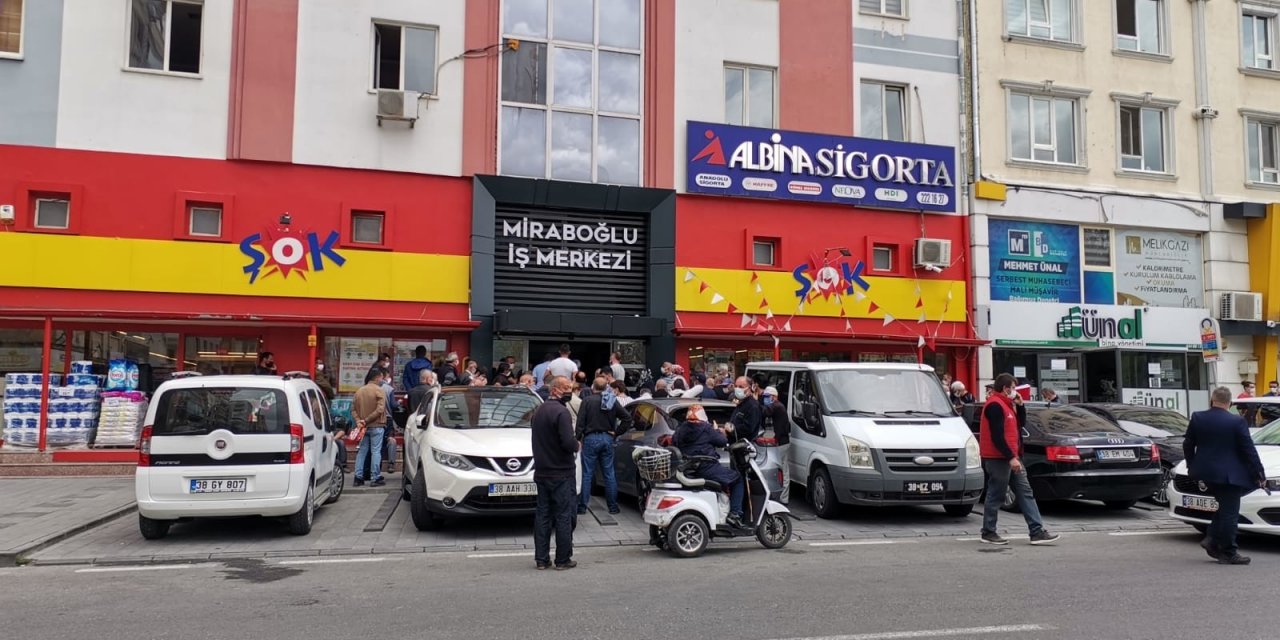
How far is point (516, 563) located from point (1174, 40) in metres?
22.2

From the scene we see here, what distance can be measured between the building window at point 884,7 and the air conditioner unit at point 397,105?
10303mm

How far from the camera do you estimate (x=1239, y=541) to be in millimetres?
9961

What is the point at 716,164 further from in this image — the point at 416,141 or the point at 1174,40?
the point at 1174,40

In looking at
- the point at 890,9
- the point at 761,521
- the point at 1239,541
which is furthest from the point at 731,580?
the point at 890,9

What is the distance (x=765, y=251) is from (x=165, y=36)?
12.3 meters

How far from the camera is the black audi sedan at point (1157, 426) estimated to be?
1291cm

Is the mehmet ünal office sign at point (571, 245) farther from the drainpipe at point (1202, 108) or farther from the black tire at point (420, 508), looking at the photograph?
the drainpipe at point (1202, 108)

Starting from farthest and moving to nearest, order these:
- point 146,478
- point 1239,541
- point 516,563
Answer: point 1239,541 < point 146,478 < point 516,563

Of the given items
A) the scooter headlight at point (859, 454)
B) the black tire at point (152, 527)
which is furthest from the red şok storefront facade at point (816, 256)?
the black tire at point (152, 527)

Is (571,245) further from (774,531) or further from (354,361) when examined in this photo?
(774,531)

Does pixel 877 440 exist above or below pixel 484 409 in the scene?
below

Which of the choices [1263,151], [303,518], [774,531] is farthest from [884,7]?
[303,518]

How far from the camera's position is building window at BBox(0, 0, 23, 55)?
16219 millimetres

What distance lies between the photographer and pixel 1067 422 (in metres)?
12.2
